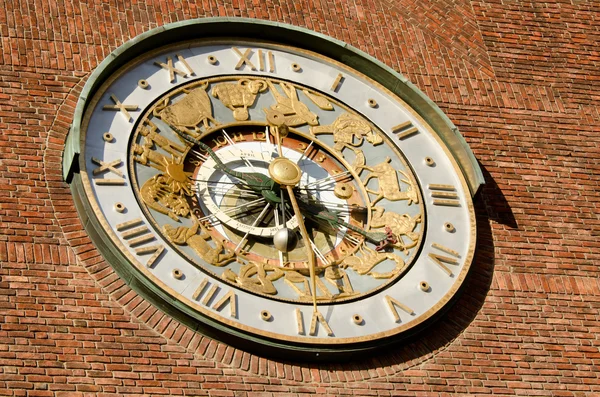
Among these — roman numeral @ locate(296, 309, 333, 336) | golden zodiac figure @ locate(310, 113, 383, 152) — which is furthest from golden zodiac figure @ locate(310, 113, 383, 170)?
roman numeral @ locate(296, 309, 333, 336)

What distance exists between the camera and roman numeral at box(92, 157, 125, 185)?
12518mm

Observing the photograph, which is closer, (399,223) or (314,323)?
(314,323)

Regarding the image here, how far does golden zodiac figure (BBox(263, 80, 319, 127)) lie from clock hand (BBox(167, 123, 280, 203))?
2.60 feet

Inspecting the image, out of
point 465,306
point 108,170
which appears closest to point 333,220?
point 465,306

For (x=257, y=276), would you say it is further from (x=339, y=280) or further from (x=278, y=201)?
(x=278, y=201)

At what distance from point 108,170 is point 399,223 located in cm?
Result: 269

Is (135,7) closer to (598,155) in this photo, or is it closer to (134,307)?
(134,307)

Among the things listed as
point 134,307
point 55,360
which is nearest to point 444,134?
point 134,307

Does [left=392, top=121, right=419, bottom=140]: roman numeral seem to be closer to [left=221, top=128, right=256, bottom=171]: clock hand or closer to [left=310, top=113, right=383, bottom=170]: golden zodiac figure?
[left=310, top=113, right=383, bottom=170]: golden zodiac figure

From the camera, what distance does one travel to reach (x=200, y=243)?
41.2 ft

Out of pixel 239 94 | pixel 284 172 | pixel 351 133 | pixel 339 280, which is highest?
pixel 239 94

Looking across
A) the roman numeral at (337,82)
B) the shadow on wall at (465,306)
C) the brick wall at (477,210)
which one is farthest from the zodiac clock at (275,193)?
the brick wall at (477,210)

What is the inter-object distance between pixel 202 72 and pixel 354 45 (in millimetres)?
1885

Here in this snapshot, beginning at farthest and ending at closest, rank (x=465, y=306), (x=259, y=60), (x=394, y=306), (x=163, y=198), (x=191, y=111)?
(x=259, y=60), (x=191, y=111), (x=465, y=306), (x=163, y=198), (x=394, y=306)
